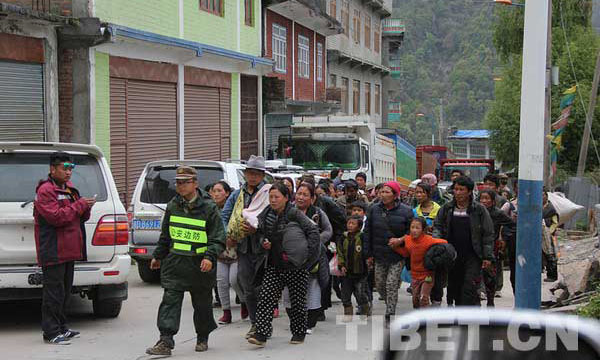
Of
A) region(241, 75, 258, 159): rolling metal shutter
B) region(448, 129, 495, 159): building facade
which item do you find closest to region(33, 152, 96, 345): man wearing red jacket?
region(241, 75, 258, 159): rolling metal shutter

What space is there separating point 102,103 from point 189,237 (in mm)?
9877

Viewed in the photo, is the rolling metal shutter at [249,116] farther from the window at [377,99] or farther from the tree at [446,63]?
the tree at [446,63]

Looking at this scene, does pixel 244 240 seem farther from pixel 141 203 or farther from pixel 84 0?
pixel 84 0

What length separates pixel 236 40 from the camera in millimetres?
25062

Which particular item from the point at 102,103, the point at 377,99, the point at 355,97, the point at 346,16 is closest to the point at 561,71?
the point at 346,16

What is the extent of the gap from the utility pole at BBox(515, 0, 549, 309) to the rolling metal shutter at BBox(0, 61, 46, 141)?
10.0 meters

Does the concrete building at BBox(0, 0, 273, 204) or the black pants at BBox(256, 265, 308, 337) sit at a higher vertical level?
the concrete building at BBox(0, 0, 273, 204)

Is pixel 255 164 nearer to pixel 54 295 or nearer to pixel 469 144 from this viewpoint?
pixel 54 295

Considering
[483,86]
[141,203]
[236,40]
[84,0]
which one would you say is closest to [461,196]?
[141,203]

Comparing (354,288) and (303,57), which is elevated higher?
(303,57)

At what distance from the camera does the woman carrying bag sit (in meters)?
8.47

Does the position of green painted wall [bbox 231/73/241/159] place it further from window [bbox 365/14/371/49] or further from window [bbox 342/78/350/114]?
window [bbox 365/14/371/49]

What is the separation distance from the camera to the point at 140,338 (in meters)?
9.02

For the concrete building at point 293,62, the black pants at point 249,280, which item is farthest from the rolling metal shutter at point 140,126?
the black pants at point 249,280
